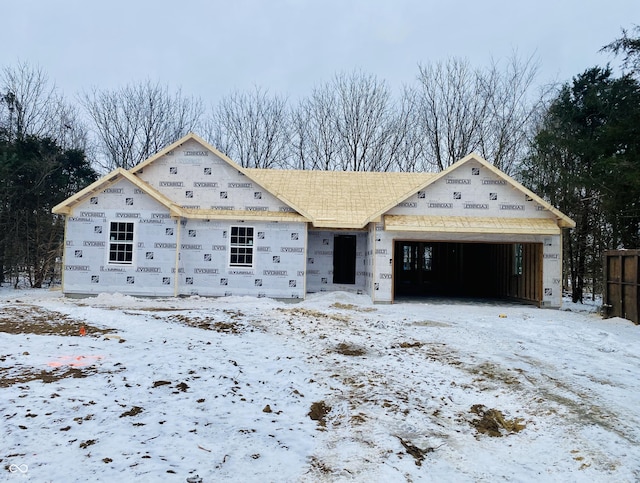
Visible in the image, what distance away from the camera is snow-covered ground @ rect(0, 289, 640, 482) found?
3523 mm

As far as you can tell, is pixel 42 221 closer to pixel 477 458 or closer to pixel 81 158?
pixel 81 158

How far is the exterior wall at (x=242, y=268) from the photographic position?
15.2 meters

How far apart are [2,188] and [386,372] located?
19.7 m

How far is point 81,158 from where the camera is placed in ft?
74.9

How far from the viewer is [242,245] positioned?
1541cm

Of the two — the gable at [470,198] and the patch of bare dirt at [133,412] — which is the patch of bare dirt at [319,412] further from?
the gable at [470,198]

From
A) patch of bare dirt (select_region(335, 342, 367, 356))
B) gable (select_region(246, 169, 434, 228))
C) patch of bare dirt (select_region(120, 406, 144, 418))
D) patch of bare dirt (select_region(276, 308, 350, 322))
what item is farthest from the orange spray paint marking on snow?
gable (select_region(246, 169, 434, 228))

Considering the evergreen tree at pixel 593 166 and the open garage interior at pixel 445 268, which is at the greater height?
the evergreen tree at pixel 593 166

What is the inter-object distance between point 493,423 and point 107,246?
14.1m

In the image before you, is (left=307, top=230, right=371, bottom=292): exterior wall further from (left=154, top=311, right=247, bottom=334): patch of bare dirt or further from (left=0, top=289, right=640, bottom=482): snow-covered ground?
(left=0, top=289, right=640, bottom=482): snow-covered ground

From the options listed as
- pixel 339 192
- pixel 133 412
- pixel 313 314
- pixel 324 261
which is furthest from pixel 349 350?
pixel 339 192

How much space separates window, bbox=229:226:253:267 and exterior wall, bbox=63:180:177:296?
2.04 m

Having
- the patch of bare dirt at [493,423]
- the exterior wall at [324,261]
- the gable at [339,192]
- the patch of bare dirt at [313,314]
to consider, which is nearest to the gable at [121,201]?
the gable at [339,192]

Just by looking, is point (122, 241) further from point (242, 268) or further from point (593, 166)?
→ point (593, 166)
